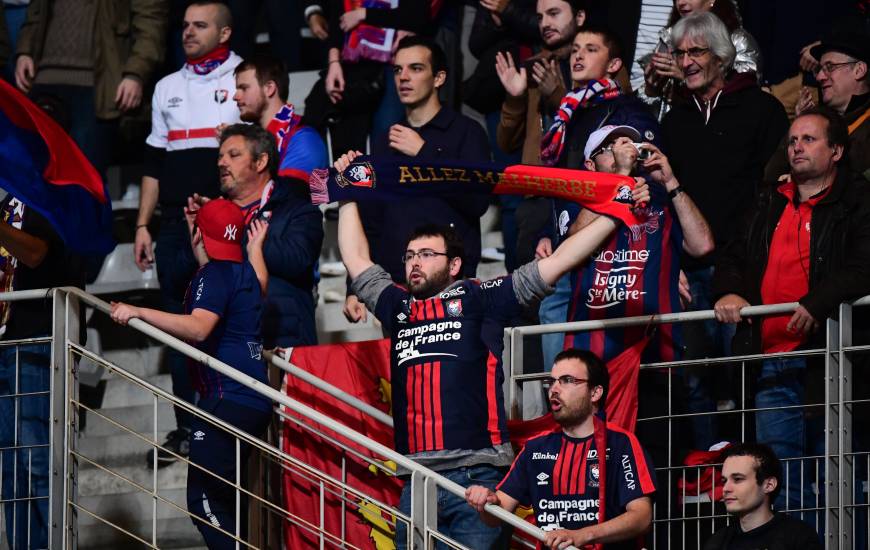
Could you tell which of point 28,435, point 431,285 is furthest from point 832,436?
point 28,435

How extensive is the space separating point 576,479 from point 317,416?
3.41ft

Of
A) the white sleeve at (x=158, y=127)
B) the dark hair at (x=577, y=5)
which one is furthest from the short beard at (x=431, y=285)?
the white sleeve at (x=158, y=127)

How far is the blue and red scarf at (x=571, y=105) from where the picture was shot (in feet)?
27.8

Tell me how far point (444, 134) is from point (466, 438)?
213 cm

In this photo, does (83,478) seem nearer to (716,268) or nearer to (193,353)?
(193,353)

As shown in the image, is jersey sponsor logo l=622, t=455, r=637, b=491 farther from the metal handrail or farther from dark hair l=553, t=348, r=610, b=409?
the metal handrail

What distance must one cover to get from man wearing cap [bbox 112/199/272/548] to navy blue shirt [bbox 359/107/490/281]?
1.01m

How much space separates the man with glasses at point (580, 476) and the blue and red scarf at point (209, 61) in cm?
375

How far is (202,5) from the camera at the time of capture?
32.6 feet

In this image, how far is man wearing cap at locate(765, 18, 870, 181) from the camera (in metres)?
8.24

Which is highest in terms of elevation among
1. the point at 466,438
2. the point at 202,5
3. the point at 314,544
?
the point at 202,5

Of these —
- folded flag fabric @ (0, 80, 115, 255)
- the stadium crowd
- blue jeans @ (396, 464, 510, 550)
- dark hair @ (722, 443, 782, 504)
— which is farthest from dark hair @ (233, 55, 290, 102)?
dark hair @ (722, 443, 782, 504)

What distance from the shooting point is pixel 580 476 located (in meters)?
6.78

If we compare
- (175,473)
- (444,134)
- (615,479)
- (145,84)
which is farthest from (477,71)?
(615,479)
